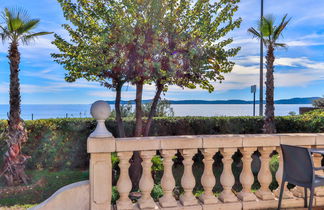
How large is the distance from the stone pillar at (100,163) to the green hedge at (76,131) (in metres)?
4.82

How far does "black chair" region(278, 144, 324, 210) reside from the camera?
2521 mm

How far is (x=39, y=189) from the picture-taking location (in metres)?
5.55

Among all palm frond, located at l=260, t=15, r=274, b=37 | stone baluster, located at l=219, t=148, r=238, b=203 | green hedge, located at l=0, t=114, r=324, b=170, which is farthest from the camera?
palm frond, located at l=260, t=15, r=274, b=37

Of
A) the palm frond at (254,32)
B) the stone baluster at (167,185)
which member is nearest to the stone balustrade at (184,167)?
the stone baluster at (167,185)

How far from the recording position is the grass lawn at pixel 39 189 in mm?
4816

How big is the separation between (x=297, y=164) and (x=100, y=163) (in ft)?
6.15

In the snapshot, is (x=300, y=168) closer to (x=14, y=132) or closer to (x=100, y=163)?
(x=100, y=163)

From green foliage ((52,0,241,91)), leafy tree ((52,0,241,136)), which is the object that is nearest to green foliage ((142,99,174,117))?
leafy tree ((52,0,241,136))

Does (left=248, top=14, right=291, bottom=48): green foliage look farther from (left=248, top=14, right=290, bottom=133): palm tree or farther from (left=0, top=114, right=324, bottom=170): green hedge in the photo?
(left=0, top=114, right=324, bottom=170): green hedge

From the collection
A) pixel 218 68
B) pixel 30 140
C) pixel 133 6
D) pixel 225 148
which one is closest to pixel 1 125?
pixel 30 140

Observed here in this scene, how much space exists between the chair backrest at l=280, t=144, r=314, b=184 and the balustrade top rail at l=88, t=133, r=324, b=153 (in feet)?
0.64

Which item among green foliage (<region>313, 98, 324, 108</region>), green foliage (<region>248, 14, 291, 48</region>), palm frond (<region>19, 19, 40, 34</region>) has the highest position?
green foliage (<region>248, 14, 291, 48</region>)

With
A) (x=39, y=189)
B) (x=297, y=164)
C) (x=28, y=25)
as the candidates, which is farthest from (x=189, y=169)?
(x=28, y=25)

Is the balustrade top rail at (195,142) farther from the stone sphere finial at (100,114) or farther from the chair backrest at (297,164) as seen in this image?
A: the chair backrest at (297,164)
